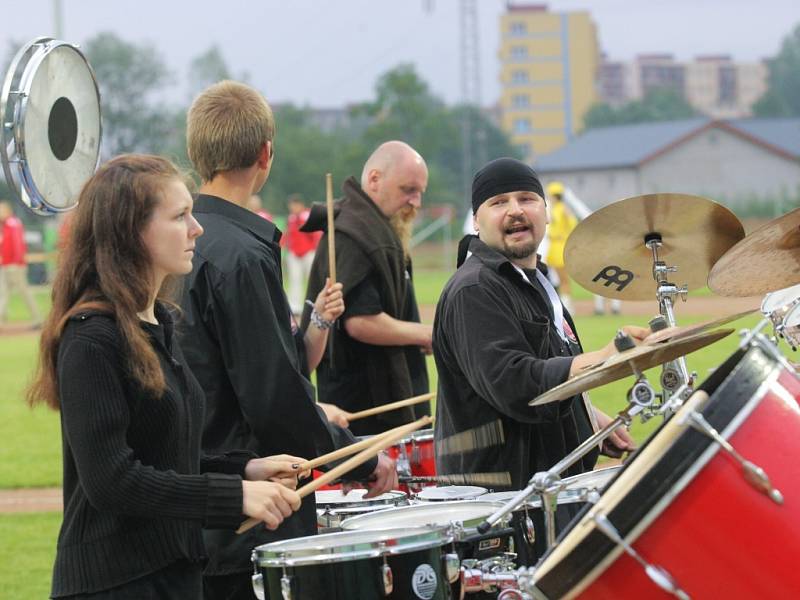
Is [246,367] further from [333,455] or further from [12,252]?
[12,252]

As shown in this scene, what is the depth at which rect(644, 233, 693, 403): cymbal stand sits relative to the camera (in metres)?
4.81

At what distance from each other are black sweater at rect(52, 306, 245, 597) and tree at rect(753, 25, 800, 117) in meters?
120

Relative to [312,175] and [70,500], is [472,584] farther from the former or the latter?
[312,175]

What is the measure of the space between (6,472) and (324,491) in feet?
21.4

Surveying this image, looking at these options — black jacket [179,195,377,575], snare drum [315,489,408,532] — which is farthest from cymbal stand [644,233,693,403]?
black jacket [179,195,377,575]

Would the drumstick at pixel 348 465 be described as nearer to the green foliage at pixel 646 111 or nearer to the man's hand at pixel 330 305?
the man's hand at pixel 330 305

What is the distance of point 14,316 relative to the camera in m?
33.2

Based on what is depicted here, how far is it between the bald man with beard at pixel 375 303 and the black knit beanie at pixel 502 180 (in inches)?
62.6

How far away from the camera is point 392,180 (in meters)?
7.16

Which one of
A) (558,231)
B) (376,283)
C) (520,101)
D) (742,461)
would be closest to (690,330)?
(742,461)

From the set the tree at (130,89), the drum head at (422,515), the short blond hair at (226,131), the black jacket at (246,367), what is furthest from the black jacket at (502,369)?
the tree at (130,89)

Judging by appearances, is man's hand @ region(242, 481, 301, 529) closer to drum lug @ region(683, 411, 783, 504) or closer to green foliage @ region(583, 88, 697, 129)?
drum lug @ region(683, 411, 783, 504)

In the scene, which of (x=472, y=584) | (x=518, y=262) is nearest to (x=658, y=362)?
(x=472, y=584)

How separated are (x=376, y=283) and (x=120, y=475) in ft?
12.2
